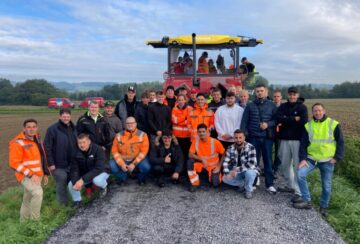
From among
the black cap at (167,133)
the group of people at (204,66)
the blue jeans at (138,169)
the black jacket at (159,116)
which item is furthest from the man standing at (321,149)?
the group of people at (204,66)

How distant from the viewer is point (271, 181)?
249 inches

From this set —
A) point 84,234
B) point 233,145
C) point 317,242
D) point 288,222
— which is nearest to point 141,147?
point 233,145

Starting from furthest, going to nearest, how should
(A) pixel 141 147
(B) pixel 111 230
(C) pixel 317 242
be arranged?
(A) pixel 141 147
(B) pixel 111 230
(C) pixel 317 242

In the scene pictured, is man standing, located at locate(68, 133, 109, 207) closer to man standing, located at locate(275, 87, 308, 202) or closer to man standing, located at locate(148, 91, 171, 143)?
man standing, located at locate(148, 91, 171, 143)

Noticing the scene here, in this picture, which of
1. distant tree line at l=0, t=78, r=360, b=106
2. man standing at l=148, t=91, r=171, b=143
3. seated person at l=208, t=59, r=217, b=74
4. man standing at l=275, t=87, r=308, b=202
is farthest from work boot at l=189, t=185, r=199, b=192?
distant tree line at l=0, t=78, r=360, b=106

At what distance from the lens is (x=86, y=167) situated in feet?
19.7

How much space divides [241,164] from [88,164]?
2872mm

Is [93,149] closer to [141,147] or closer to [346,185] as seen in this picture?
[141,147]

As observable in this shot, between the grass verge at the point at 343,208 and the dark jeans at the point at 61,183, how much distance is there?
4525 millimetres

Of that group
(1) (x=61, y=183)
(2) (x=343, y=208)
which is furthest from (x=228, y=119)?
(1) (x=61, y=183)

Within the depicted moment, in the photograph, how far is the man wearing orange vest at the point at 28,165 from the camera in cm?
520

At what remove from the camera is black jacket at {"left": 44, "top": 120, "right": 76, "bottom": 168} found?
5802 mm

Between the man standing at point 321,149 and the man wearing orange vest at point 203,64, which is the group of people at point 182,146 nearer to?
the man standing at point 321,149

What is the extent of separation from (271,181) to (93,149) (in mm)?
3455
